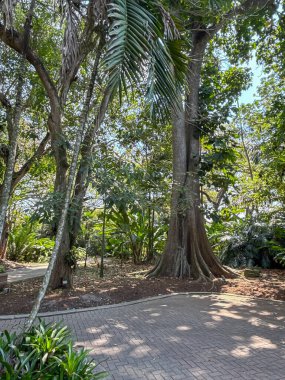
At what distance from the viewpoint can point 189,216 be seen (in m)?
9.18

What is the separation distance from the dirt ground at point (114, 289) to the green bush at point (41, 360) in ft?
9.15

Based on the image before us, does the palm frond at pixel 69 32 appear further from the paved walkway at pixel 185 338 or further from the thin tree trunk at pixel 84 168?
the paved walkway at pixel 185 338

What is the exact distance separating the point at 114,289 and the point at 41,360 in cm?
467

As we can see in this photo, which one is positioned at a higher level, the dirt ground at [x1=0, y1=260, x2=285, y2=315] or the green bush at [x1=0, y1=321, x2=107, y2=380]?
the dirt ground at [x1=0, y1=260, x2=285, y2=315]

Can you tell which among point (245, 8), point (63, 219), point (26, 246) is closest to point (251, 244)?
point (245, 8)

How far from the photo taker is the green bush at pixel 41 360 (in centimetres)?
262

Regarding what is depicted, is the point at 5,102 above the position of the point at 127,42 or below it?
above

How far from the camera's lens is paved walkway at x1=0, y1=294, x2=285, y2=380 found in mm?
3490

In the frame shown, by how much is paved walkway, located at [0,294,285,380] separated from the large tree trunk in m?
2.25

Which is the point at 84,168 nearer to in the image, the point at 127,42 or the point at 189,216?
the point at 127,42

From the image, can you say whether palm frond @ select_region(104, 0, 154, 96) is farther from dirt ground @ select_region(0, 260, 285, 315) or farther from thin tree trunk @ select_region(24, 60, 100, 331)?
dirt ground @ select_region(0, 260, 285, 315)

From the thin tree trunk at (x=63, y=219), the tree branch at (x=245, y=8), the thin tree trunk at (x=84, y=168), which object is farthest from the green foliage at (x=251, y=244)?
the thin tree trunk at (x=63, y=219)

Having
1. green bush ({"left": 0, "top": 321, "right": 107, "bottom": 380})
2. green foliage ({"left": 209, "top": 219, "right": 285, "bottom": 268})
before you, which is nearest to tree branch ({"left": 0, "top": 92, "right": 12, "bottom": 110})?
green bush ({"left": 0, "top": 321, "right": 107, "bottom": 380})

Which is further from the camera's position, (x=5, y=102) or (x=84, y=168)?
(x=5, y=102)
